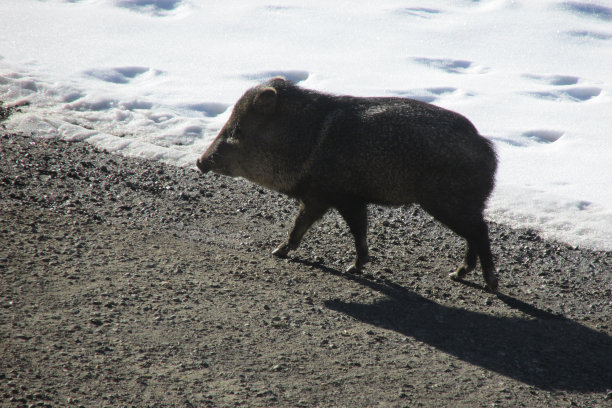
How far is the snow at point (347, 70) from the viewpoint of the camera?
25.8ft

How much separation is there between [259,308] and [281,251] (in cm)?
103

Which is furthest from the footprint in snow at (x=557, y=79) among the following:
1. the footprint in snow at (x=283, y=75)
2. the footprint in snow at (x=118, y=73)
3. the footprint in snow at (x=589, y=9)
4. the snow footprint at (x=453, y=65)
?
the footprint in snow at (x=118, y=73)

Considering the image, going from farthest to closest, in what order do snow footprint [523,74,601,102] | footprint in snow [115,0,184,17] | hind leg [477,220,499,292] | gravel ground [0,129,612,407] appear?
footprint in snow [115,0,184,17] → snow footprint [523,74,601,102] → hind leg [477,220,499,292] → gravel ground [0,129,612,407]

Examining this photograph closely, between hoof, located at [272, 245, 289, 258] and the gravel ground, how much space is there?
7cm

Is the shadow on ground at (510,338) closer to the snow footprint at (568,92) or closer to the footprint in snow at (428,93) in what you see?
the footprint in snow at (428,93)

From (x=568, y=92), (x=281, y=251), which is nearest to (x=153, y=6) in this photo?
(x=568, y=92)

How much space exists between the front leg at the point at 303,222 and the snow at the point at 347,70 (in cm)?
200

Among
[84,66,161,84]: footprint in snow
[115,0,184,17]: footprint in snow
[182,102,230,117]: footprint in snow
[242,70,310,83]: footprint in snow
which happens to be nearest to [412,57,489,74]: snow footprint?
[242,70,310,83]: footprint in snow

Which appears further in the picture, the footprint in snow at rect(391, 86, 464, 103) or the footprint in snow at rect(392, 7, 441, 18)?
the footprint in snow at rect(392, 7, 441, 18)

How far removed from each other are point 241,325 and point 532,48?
920cm

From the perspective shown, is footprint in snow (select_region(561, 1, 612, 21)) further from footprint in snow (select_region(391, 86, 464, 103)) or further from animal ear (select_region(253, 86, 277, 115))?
animal ear (select_region(253, 86, 277, 115))

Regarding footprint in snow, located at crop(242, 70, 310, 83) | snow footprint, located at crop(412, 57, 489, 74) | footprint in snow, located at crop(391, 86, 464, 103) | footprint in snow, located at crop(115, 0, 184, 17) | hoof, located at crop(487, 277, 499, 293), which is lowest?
hoof, located at crop(487, 277, 499, 293)

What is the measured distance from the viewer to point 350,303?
192 inches

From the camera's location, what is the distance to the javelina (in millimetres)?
4973
